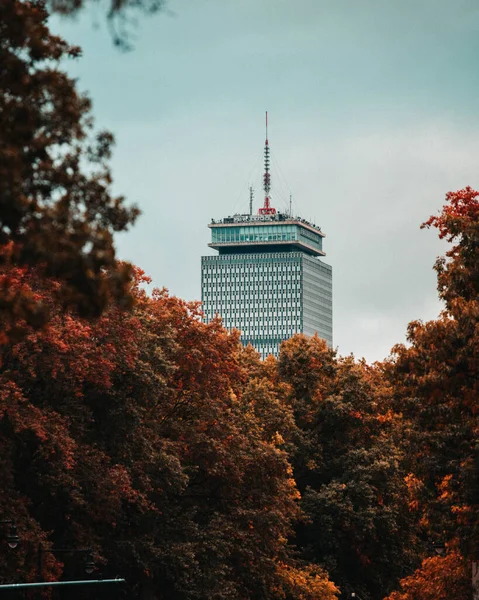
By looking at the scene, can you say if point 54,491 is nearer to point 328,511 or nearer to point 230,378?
point 230,378

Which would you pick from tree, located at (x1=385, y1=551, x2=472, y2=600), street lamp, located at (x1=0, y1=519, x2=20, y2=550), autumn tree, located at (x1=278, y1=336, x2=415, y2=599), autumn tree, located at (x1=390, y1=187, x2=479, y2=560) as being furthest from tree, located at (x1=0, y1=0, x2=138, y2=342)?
autumn tree, located at (x1=278, y1=336, x2=415, y2=599)

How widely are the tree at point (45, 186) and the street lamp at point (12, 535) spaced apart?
2193cm

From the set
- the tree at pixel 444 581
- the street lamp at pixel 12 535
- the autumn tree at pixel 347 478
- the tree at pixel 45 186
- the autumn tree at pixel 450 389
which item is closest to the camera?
the tree at pixel 45 186

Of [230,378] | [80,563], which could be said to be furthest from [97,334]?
[230,378]

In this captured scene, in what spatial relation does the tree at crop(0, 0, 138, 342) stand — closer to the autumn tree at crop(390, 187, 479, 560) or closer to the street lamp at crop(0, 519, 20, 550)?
the autumn tree at crop(390, 187, 479, 560)

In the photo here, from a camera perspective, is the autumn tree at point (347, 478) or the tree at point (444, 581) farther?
the autumn tree at point (347, 478)

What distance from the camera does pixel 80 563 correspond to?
1833 inches

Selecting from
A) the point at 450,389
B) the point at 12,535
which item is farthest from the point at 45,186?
the point at 12,535

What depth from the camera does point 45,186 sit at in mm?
16797

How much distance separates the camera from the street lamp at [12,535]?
124 ft

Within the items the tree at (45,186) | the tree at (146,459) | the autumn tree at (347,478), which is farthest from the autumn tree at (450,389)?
the autumn tree at (347,478)

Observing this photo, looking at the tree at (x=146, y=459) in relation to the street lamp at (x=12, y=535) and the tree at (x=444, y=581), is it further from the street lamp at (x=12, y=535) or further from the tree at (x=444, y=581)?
the tree at (x=444, y=581)

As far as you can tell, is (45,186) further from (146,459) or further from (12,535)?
(146,459)

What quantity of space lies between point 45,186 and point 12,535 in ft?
76.2
